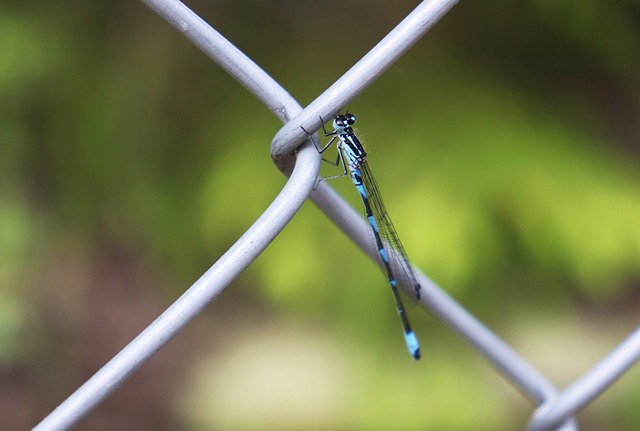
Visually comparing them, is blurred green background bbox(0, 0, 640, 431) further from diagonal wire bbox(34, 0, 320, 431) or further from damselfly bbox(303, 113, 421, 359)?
diagonal wire bbox(34, 0, 320, 431)

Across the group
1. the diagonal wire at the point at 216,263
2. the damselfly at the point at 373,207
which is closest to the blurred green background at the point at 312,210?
the damselfly at the point at 373,207

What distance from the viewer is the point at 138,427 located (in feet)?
3.33

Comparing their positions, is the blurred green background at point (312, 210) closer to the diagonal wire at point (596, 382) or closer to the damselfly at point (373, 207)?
the damselfly at point (373, 207)

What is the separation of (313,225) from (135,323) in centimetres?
30

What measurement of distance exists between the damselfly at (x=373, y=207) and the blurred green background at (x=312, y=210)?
284 millimetres

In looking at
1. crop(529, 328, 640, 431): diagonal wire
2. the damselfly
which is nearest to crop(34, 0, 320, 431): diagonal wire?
the damselfly

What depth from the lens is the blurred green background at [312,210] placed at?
0.95 metres

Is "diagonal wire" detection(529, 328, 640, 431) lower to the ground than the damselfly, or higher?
lower

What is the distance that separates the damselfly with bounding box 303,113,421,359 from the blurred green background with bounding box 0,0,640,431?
284 mm

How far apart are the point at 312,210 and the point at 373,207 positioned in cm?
29

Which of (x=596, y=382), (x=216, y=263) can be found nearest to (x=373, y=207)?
(x=596, y=382)

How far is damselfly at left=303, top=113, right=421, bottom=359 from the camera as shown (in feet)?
1.95

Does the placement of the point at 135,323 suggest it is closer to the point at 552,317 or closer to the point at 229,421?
the point at 229,421

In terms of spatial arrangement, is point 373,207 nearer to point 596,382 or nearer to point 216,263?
point 596,382
